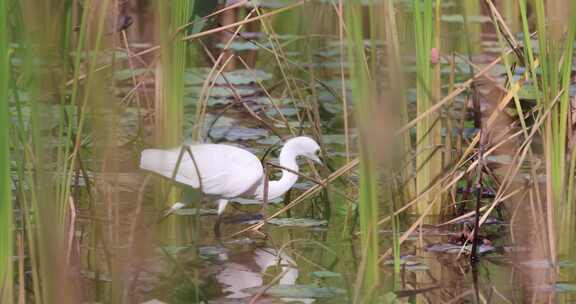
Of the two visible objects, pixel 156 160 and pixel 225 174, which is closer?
pixel 156 160

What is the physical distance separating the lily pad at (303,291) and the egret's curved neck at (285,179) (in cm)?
110

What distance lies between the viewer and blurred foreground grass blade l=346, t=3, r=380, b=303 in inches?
78.7

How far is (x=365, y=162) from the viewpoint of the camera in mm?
2061

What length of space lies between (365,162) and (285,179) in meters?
1.91

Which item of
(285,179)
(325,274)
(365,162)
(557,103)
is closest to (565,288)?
(557,103)

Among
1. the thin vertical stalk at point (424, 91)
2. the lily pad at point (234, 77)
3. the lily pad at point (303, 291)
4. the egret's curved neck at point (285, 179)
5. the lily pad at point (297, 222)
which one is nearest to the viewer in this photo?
the lily pad at point (303, 291)

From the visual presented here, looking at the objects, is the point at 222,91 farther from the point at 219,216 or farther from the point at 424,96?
the point at 424,96

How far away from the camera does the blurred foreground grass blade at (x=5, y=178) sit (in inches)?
76.4

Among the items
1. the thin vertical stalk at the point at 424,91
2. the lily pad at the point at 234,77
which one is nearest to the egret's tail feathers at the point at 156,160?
the thin vertical stalk at the point at 424,91

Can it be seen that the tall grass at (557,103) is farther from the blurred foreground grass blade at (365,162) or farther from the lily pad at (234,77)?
the lily pad at (234,77)

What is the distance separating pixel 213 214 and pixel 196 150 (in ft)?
1.03

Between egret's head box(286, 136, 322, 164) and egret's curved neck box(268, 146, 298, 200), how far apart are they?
0.03 m

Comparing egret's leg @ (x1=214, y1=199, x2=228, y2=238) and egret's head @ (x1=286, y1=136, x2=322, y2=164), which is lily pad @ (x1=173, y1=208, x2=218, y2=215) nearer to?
egret's leg @ (x1=214, y1=199, x2=228, y2=238)

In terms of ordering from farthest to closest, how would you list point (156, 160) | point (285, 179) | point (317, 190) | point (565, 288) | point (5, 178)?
point (285, 179) < point (317, 190) < point (565, 288) < point (156, 160) < point (5, 178)
